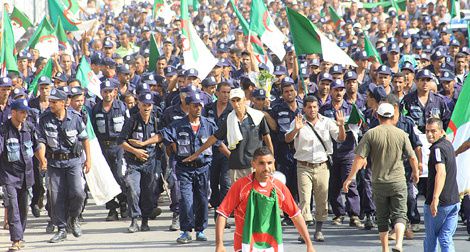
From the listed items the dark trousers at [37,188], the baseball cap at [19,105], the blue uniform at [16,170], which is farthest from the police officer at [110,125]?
the baseball cap at [19,105]

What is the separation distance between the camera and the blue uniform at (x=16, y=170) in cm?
1371

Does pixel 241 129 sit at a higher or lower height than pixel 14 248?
higher

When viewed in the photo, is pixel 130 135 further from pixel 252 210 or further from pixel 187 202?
pixel 252 210

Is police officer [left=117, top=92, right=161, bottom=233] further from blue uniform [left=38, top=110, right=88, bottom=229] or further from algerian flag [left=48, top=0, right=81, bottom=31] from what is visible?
algerian flag [left=48, top=0, right=81, bottom=31]

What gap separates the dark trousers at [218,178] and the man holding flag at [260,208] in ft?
15.7

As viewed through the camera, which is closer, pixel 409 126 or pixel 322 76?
pixel 409 126

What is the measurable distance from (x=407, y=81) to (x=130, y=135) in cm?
407

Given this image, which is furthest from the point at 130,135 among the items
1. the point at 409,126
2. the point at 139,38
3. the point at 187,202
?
the point at 139,38

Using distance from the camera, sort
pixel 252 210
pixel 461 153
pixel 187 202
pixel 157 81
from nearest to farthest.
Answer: pixel 252 210, pixel 461 153, pixel 187 202, pixel 157 81

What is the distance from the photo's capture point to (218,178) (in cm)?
1518

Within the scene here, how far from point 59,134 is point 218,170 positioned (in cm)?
215

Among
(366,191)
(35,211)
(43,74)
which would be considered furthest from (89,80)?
(366,191)

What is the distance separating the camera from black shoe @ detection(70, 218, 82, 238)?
48.0 feet

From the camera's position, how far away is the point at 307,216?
14.0 metres
